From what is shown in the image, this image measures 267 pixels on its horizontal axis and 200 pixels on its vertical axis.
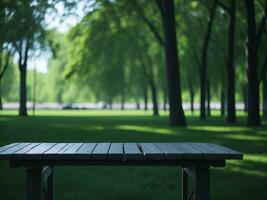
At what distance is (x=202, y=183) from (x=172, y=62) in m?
20.4

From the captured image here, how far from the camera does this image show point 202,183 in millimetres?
5293

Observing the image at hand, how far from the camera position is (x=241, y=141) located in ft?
52.9

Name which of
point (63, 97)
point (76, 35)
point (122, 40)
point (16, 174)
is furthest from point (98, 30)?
point (63, 97)

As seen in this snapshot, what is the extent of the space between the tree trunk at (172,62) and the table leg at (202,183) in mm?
20318

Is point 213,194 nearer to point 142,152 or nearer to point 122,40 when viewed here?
point 142,152

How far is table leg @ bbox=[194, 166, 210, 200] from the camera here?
527 centimetres

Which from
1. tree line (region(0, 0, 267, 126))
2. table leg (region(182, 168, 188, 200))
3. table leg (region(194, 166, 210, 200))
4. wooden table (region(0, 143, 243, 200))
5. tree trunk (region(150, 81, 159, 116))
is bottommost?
table leg (region(182, 168, 188, 200))

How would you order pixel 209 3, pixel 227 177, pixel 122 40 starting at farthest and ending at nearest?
pixel 122 40 < pixel 209 3 < pixel 227 177

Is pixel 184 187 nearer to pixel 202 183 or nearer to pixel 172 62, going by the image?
pixel 202 183

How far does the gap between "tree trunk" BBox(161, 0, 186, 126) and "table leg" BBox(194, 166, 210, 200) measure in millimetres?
20318

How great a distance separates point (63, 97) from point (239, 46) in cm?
4827

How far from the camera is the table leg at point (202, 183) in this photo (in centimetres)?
527

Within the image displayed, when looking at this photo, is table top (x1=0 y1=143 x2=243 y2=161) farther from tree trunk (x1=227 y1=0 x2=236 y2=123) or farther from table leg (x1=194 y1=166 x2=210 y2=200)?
tree trunk (x1=227 y1=0 x2=236 y2=123)

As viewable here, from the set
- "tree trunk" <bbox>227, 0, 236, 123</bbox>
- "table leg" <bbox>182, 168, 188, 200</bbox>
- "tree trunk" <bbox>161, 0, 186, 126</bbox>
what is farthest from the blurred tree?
"table leg" <bbox>182, 168, 188, 200</bbox>
